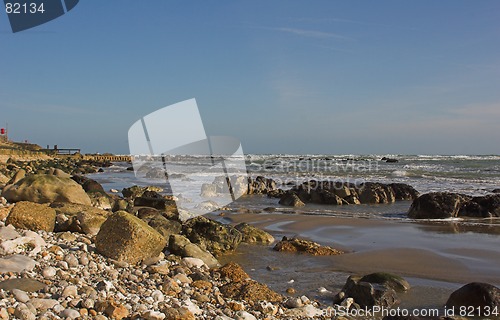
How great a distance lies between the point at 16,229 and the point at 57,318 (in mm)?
2602

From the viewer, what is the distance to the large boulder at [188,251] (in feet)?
17.7

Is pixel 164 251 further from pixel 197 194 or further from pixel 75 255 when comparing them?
pixel 197 194

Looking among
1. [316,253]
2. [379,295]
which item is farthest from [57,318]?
[316,253]

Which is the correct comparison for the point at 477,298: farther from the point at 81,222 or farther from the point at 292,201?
the point at 292,201

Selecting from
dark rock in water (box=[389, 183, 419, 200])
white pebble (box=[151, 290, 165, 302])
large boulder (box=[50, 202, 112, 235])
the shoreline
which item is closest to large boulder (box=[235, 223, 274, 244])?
the shoreline

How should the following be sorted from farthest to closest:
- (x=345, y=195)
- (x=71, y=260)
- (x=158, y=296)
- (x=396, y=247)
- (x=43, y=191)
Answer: (x=345, y=195), (x=43, y=191), (x=396, y=247), (x=71, y=260), (x=158, y=296)

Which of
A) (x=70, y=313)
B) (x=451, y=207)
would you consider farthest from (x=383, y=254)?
(x=451, y=207)

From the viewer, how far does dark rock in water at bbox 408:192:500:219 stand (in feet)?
33.6

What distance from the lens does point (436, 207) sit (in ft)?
33.6

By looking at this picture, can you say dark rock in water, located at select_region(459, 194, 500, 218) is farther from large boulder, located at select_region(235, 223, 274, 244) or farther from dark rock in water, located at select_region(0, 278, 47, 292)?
dark rock in water, located at select_region(0, 278, 47, 292)

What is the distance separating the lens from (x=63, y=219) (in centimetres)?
584

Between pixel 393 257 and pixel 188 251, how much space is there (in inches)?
120

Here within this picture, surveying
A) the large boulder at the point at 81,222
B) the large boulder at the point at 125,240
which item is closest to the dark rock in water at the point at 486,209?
the large boulder at the point at 125,240

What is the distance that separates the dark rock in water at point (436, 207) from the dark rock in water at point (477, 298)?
6578 millimetres
